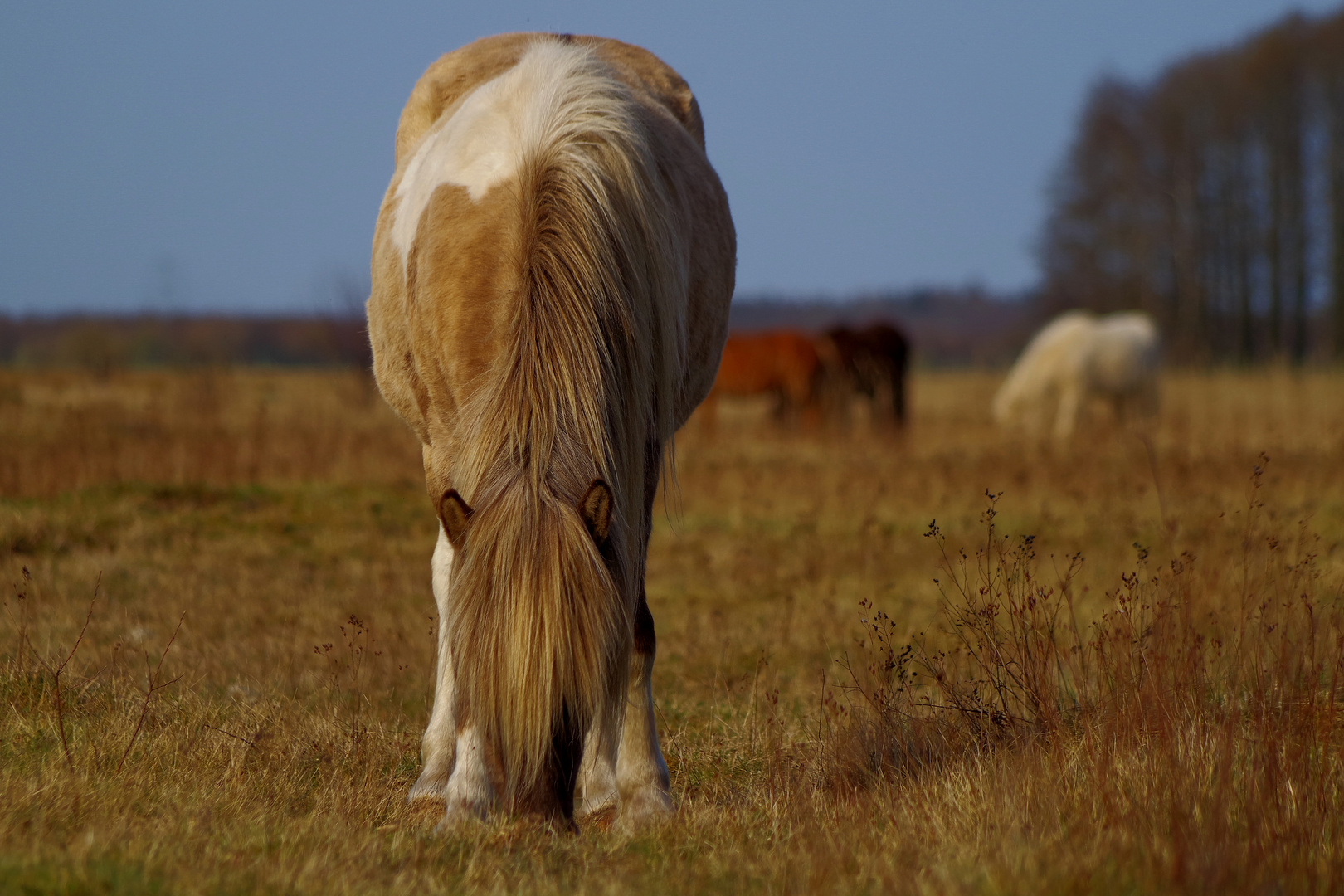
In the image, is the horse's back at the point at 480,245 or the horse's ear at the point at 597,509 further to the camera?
the horse's back at the point at 480,245

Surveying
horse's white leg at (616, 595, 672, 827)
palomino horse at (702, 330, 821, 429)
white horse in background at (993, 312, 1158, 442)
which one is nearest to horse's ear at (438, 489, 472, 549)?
horse's white leg at (616, 595, 672, 827)

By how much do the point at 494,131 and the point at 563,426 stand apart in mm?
1033

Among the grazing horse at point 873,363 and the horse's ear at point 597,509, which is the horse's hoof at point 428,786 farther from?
the grazing horse at point 873,363

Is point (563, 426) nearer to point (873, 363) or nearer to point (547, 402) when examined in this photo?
point (547, 402)

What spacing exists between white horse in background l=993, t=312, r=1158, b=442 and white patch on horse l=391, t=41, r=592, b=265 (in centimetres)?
1435

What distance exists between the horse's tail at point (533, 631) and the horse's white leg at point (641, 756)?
2.10ft

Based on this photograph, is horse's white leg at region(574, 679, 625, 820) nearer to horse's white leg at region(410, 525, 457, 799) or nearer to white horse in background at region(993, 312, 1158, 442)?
horse's white leg at region(410, 525, 457, 799)

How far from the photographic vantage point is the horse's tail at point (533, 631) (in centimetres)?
240

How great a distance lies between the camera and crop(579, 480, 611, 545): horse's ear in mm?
2477

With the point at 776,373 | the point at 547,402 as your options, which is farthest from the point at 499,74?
the point at 776,373

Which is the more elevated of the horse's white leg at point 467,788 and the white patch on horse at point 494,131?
the white patch on horse at point 494,131

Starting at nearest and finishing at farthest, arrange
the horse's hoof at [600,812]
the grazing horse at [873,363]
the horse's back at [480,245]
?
1. the horse's back at [480,245]
2. the horse's hoof at [600,812]
3. the grazing horse at [873,363]

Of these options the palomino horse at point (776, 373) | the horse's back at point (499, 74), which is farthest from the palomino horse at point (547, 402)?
the palomino horse at point (776, 373)

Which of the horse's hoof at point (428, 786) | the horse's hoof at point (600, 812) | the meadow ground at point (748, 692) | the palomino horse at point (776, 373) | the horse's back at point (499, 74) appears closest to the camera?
the meadow ground at point (748, 692)
